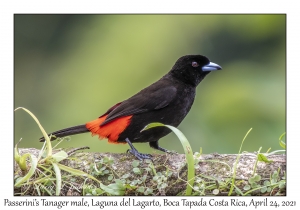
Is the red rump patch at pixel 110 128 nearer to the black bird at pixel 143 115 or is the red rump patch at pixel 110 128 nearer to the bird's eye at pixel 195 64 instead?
the black bird at pixel 143 115

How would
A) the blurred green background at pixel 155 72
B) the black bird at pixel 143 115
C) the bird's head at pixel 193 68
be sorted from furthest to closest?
the blurred green background at pixel 155 72, the bird's head at pixel 193 68, the black bird at pixel 143 115

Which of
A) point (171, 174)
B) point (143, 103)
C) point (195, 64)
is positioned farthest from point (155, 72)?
point (171, 174)

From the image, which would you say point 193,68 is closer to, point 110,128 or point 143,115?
point 143,115

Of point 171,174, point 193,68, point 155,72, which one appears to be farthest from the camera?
point 155,72

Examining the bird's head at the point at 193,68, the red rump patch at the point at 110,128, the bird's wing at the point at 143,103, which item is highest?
the bird's head at the point at 193,68

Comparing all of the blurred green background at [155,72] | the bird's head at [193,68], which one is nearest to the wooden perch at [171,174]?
the bird's head at [193,68]
